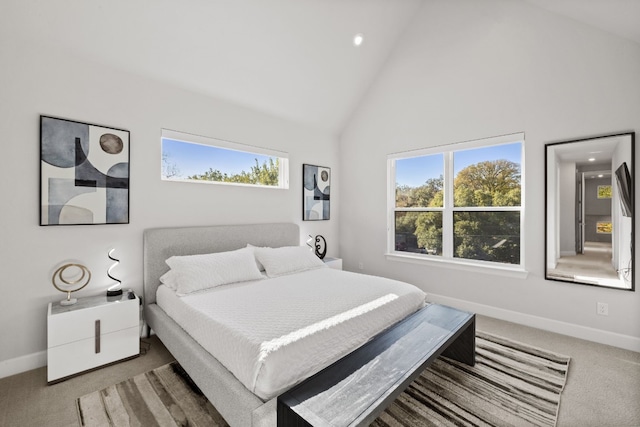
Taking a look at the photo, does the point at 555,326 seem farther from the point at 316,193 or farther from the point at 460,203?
the point at 316,193

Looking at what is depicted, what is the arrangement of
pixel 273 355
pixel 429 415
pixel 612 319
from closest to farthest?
pixel 273 355, pixel 429 415, pixel 612 319

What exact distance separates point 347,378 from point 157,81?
10.1 ft

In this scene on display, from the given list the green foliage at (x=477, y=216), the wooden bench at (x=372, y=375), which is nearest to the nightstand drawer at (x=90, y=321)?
the wooden bench at (x=372, y=375)

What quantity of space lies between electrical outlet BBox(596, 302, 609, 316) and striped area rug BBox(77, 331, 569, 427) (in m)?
0.72

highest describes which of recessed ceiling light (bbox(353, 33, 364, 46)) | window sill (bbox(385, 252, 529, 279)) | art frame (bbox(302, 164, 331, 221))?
recessed ceiling light (bbox(353, 33, 364, 46))

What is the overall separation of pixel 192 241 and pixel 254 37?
2.19 m

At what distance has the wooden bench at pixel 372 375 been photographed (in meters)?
1.22

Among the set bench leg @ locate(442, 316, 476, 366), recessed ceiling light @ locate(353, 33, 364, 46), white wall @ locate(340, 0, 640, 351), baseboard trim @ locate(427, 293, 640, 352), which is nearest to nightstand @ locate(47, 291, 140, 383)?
bench leg @ locate(442, 316, 476, 366)

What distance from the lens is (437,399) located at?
6.12ft

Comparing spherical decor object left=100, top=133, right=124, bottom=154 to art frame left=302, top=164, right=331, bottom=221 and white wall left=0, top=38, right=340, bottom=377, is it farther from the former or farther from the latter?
art frame left=302, top=164, right=331, bottom=221

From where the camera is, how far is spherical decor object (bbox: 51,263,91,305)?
7.36 ft

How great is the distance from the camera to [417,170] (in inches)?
158

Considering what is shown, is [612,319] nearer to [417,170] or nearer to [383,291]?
[383,291]

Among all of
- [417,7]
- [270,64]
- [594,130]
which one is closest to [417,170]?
[594,130]
